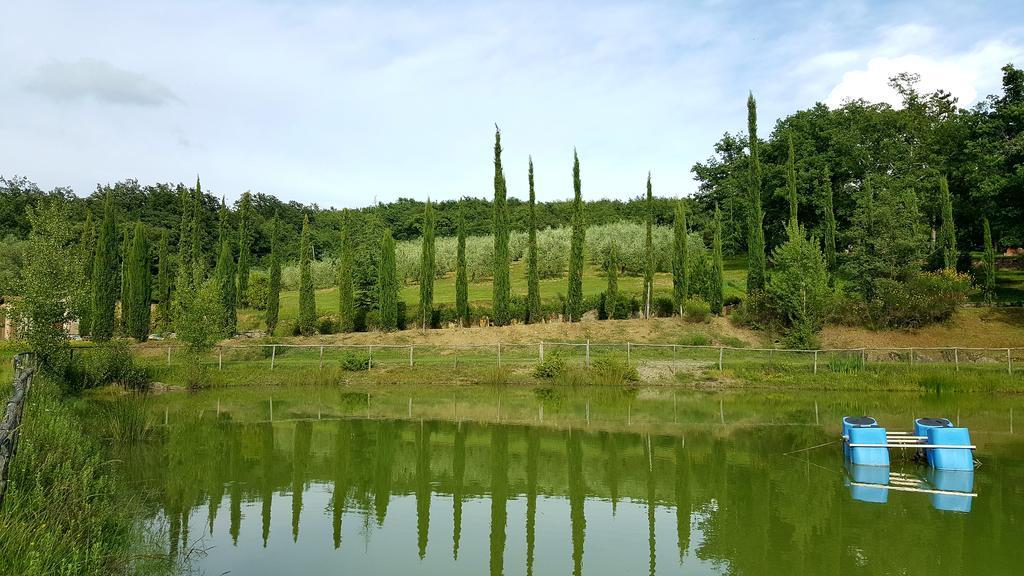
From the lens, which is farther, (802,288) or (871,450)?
(802,288)

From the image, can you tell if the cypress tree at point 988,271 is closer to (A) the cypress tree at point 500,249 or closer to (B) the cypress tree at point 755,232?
(B) the cypress tree at point 755,232

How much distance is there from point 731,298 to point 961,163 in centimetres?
1991

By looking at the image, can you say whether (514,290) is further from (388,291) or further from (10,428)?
(10,428)

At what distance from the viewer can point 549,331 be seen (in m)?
37.6

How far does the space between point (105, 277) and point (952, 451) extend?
140 ft

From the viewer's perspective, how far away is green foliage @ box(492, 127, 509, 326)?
4084cm

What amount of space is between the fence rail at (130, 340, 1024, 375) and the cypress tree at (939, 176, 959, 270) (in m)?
13.7

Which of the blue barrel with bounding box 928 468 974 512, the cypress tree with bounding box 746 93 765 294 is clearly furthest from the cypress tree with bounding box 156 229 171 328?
the blue barrel with bounding box 928 468 974 512

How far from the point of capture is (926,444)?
1423 cm

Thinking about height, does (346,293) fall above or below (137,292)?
below

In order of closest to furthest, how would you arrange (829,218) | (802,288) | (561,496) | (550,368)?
(561,496) < (550,368) < (802,288) < (829,218)

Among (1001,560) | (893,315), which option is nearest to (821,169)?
(893,315)

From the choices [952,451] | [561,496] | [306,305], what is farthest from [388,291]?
[952,451]

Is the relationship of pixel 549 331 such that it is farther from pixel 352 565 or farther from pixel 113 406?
pixel 352 565
